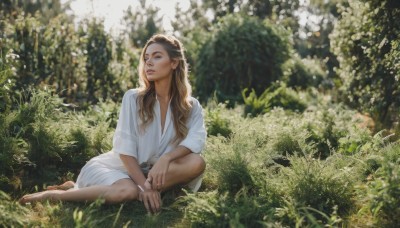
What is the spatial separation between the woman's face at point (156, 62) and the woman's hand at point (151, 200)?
101cm

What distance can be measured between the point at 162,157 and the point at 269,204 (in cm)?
96

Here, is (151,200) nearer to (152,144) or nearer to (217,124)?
(152,144)

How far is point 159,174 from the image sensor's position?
350cm

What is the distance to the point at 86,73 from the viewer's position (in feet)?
25.6

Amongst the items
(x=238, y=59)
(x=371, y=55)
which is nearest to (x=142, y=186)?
(x=371, y=55)

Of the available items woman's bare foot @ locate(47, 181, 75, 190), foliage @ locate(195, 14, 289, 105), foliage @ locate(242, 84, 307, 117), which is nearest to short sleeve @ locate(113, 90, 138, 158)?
woman's bare foot @ locate(47, 181, 75, 190)

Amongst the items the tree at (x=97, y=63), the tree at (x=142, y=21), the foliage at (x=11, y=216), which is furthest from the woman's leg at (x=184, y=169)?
the tree at (x=142, y=21)

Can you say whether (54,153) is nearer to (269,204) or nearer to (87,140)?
(87,140)

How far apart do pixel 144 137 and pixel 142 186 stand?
461 mm

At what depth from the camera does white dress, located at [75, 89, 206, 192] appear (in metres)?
3.67

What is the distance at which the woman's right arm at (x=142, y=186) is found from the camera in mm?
3473

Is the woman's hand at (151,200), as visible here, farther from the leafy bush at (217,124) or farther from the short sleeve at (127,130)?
the leafy bush at (217,124)

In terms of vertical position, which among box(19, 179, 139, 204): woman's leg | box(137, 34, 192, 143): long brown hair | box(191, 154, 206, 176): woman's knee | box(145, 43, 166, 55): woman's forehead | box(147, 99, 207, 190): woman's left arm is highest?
box(145, 43, 166, 55): woman's forehead

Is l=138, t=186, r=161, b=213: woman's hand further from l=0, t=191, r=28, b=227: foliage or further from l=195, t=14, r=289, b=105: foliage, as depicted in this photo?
l=195, t=14, r=289, b=105: foliage
